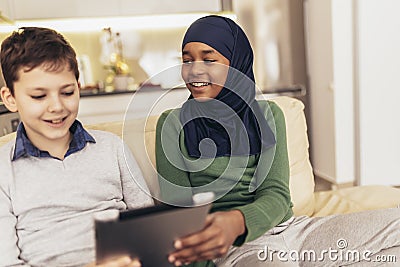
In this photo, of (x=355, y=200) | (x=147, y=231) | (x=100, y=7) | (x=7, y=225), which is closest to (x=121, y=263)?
(x=147, y=231)

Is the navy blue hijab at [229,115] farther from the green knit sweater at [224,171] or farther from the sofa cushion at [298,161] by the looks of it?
the sofa cushion at [298,161]

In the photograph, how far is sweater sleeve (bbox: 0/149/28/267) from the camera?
106cm

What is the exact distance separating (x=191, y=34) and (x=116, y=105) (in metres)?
2.26

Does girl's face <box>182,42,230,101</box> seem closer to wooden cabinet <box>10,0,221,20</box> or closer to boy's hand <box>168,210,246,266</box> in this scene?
boy's hand <box>168,210,246,266</box>

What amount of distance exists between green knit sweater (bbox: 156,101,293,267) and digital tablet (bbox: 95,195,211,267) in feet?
1.21

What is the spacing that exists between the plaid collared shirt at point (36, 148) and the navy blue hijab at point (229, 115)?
26 centimetres

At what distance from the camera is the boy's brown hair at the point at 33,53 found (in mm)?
1054

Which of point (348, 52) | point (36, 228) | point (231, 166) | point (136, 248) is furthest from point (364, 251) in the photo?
point (348, 52)

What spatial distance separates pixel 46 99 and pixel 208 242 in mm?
482

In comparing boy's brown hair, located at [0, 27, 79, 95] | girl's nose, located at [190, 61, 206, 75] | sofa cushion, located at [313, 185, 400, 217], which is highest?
boy's brown hair, located at [0, 27, 79, 95]

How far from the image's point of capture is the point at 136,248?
79 cm

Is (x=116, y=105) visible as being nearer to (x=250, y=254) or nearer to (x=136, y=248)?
(x=250, y=254)

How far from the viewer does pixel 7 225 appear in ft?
3.54
